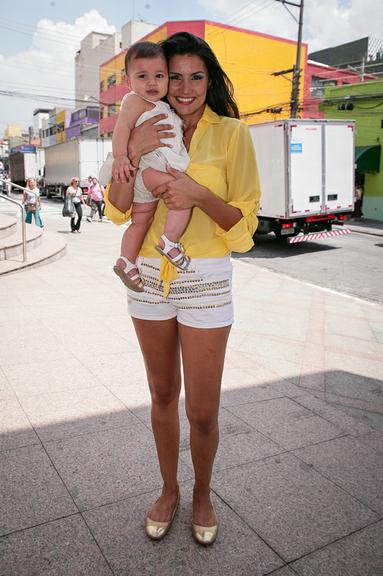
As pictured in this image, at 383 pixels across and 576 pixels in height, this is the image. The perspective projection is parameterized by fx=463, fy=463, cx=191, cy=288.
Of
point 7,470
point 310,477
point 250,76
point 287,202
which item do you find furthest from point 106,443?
point 250,76

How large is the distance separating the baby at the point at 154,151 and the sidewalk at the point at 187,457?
1324 millimetres

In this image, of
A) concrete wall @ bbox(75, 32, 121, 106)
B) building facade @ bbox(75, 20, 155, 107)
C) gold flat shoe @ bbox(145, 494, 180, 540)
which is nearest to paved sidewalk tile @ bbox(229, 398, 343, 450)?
gold flat shoe @ bbox(145, 494, 180, 540)

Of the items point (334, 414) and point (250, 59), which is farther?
point (250, 59)

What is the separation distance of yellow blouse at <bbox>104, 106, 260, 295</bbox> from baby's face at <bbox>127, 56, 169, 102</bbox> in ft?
0.72

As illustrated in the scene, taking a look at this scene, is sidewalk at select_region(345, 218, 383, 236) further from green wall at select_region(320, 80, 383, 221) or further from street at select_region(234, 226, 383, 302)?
street at select_region(234, 226, 383, 302)

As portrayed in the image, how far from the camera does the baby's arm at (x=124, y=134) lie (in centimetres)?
185

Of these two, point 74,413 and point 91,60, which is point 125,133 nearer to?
point 74,413

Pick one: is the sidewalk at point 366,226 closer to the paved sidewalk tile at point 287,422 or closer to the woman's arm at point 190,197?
the paved sidewalk tile at point 287,422

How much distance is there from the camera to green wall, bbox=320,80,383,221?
21797 mm

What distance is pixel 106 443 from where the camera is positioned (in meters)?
2.91

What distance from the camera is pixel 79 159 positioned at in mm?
25875

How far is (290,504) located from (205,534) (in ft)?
1.76

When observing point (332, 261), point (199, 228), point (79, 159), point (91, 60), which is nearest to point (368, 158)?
point (332, 261)

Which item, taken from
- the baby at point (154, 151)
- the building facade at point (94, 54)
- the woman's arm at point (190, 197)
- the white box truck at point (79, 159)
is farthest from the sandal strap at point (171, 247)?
the building facade at point (94, 54)
